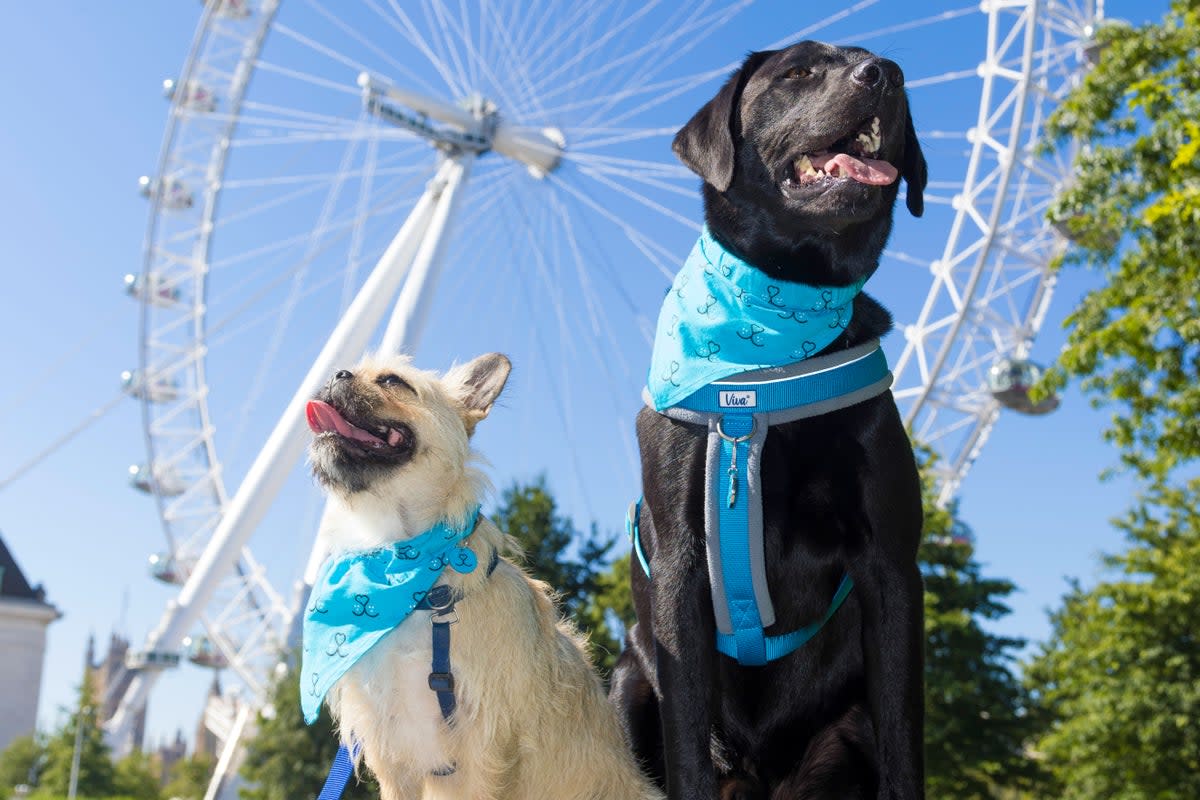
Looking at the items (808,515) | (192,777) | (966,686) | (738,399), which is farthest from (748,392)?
(192,777)

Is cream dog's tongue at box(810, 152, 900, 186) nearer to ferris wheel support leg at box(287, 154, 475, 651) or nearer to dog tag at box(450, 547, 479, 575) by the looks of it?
dog tag at box(450, 547, 479, 575)

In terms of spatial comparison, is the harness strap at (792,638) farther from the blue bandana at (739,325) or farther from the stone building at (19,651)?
the stone building at (19,651)

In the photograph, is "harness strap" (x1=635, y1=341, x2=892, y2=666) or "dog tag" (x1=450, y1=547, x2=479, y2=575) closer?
"harness strap" (x1=635, y1=341, x2=892, y2=666)

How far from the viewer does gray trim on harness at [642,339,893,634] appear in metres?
3.14

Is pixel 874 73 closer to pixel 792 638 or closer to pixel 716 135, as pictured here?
pixel 716 135

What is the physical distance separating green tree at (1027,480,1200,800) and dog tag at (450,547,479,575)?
19803 millimetres

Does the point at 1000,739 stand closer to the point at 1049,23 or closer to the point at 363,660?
the point at 1049,23

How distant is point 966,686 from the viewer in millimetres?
20828

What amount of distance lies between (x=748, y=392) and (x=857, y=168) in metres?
0.65

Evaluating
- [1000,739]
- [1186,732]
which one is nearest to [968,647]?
[1000,739]

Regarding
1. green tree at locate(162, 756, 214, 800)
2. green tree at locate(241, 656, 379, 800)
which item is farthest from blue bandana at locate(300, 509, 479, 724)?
green tree at locate(162, 756, 214, 800)

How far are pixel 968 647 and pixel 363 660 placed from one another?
1997 cm

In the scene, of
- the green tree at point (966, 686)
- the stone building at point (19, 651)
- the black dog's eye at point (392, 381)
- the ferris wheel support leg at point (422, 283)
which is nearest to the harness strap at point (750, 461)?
the black dog's eye at point (392, 381)

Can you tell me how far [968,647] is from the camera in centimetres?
2198
